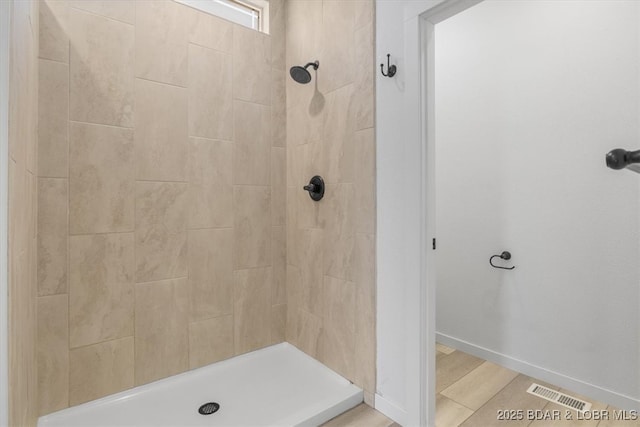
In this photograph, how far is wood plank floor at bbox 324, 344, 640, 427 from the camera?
1.67 meters

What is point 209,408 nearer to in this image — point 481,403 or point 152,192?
point 152,192

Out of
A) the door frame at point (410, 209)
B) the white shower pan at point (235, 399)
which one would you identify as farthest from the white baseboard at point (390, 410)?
the white shower pan at point (235, 399)

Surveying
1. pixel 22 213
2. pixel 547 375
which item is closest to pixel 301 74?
pixel 22 213

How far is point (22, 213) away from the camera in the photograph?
1087 millimetres

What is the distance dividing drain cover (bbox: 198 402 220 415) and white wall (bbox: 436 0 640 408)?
1801 mm

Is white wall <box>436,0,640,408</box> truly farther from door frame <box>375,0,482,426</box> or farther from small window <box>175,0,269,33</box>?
small window <box>175,0,269,33</box>

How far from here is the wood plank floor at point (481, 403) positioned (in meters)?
1.67

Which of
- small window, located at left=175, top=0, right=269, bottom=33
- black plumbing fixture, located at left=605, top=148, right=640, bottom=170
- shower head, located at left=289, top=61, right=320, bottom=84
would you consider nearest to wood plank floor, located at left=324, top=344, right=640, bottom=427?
black plumbing fixture, located at left=605, top=148, right=640, bottom=170

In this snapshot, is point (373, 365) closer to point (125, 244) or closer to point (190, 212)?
point (190, 212)

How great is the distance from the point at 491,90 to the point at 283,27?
1.55 metres

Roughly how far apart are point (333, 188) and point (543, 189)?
135 centimetres

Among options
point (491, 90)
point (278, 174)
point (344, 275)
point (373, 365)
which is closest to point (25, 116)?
point (278, 174)

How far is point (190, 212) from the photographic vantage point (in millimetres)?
1946

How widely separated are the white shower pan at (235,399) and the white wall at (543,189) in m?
1.25
